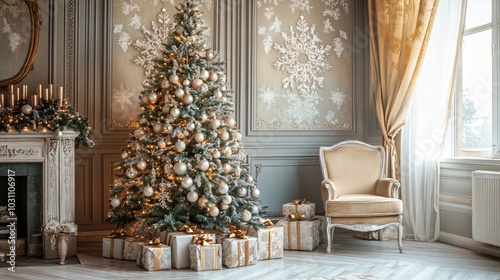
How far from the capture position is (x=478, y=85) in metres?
5.39

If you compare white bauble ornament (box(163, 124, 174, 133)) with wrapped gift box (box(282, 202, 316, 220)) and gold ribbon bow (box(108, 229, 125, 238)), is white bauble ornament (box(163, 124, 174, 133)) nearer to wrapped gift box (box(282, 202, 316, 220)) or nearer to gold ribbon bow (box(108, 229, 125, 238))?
gold ribbon bow (box(108, 229, 125, 238))

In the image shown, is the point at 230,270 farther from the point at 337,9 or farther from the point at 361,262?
the point at 337,9

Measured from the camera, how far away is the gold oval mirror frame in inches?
213

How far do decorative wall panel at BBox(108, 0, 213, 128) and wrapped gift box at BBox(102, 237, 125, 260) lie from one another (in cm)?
127

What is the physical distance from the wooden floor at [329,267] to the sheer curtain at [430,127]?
0.47 metres

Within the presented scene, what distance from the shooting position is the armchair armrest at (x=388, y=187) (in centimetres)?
540

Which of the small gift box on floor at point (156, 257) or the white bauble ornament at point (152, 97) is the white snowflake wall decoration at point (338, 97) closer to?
the white bauble ornament at point (152, 97)

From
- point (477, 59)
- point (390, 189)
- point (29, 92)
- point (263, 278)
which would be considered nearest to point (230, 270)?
point (263, 278)

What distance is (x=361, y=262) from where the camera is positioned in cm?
479

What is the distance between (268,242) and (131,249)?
115cm

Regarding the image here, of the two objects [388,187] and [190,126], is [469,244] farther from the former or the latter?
[190,126]

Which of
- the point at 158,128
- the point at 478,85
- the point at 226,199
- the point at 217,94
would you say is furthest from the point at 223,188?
the point at 478,85

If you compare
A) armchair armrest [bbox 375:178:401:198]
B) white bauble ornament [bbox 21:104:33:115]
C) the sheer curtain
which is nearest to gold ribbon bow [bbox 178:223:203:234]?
white bauble ornament [bbox 21:104:33:115]

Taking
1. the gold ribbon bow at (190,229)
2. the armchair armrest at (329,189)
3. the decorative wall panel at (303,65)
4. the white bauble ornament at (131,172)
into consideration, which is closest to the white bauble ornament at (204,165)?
the gold ribbon bow at (190,229)
